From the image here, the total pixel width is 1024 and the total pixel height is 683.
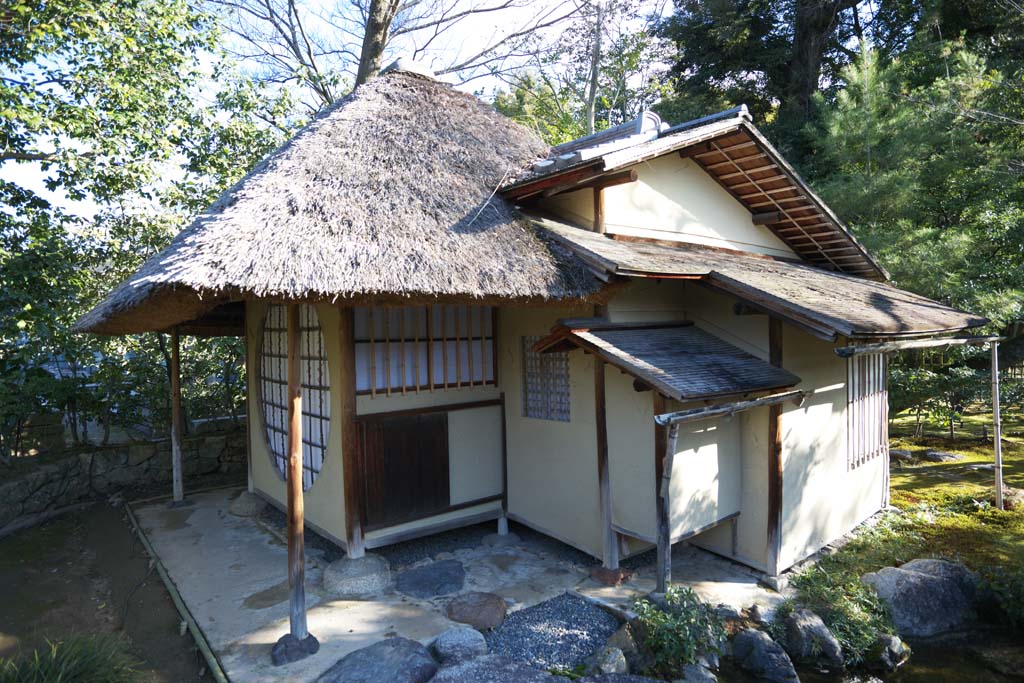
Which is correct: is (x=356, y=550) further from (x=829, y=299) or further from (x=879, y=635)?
(x=829, y=299)

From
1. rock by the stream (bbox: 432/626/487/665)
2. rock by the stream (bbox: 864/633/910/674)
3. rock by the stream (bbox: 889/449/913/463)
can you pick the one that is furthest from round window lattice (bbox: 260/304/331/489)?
rock by the stream (bbox: 889/449/913/463)

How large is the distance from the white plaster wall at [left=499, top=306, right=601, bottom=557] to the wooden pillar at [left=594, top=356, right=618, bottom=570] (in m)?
0.09

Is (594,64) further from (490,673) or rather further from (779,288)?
(490,673)

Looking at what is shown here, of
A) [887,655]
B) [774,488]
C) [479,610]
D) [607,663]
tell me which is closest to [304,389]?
[479,610]

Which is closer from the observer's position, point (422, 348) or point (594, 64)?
point (422, 348)

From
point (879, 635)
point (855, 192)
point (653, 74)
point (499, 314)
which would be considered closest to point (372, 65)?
point (499, 314)

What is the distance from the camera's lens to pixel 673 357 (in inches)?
192

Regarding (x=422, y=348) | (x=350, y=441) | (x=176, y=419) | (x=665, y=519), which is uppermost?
(x=422, y=348)

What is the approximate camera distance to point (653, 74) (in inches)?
791

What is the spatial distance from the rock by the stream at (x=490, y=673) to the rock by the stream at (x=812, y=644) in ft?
6.69

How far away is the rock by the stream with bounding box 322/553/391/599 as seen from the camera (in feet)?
16.0

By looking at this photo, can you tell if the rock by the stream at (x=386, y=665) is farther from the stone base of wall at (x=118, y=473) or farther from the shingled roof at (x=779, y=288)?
the stone base of wall at (x=118, y=473)

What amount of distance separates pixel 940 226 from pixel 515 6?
11.0 metres

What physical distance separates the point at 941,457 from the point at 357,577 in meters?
10.1
